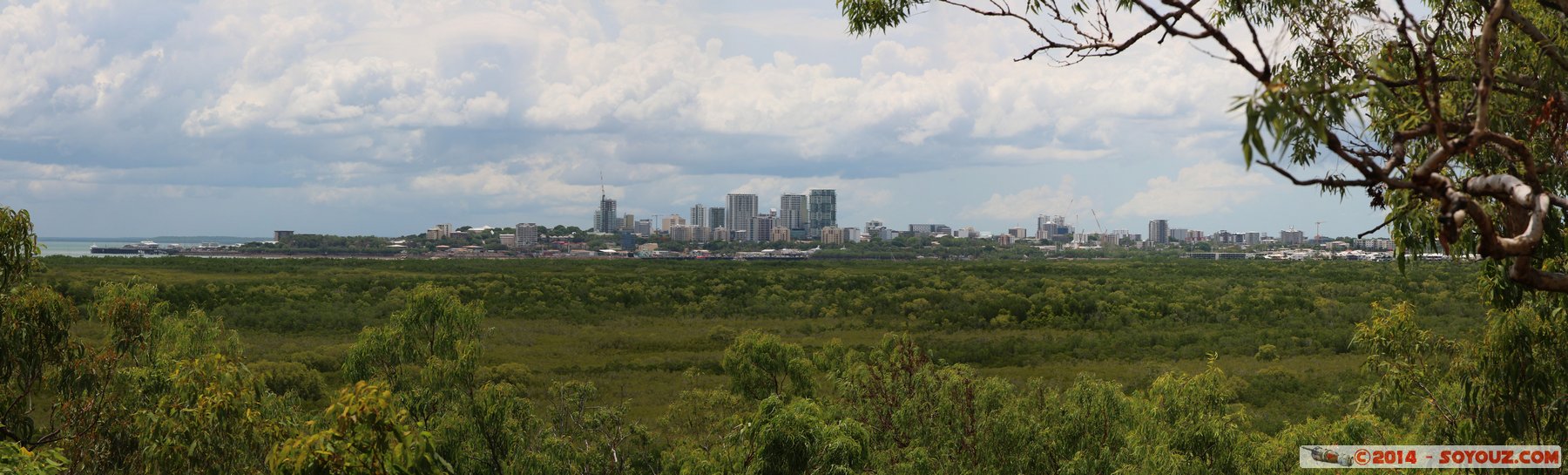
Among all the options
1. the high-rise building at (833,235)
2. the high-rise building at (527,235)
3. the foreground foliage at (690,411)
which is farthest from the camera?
the high-rise building at (833,235)

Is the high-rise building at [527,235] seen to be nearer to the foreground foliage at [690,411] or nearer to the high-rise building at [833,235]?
the high-rise building at [833,235]

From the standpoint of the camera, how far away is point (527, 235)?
158m

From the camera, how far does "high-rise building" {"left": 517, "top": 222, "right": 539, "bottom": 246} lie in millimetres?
156000

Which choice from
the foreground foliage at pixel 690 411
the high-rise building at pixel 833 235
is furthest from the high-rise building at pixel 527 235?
the foreground foliage at pixel 690 411

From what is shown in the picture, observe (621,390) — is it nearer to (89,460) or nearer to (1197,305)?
(89,460)

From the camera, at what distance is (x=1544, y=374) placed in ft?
23.0

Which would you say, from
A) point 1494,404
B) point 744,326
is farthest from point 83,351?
point 744,326

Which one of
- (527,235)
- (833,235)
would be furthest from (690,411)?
(833,235)

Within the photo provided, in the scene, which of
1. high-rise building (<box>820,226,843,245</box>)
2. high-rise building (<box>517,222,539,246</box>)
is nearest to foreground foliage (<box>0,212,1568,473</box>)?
high-rise building (<box>517,222,539,246</box>)

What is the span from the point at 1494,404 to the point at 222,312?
2046 inches

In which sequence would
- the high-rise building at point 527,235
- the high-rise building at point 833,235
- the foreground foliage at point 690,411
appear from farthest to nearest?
the high-rise building at point 833,235 < the high-rise building at point 527,235 < the foreground foliage at point 690,411

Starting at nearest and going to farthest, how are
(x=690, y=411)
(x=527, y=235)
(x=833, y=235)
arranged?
1. (x=690, y=411)
2. (x=527, y=235)
3. (x=833, y=235)

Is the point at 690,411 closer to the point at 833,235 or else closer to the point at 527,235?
the point at 527,235

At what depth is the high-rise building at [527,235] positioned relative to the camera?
156 metres
